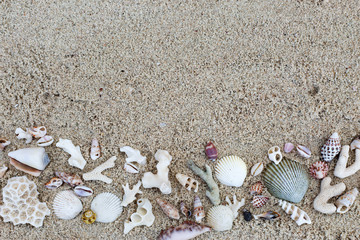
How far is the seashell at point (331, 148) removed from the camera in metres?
2.23

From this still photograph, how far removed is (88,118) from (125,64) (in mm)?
446

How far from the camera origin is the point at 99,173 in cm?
229

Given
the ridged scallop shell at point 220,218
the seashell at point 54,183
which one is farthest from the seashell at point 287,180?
the seashell at point 54,183

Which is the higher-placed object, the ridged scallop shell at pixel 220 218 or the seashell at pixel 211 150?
the seashell at pixel 211 150

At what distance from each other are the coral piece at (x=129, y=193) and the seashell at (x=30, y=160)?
56 cm

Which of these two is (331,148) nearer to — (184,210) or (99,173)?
(184,210)

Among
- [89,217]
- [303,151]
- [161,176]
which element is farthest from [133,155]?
[303,151]

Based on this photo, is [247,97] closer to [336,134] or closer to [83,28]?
[336,134]

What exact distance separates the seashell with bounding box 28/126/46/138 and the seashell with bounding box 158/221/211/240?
1053mm

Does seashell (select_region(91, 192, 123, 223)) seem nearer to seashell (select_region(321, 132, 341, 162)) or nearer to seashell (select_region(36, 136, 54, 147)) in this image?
seashell (select_region(36, 136, 54, 147))

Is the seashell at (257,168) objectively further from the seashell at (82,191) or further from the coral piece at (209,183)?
the seashell at (82,191)

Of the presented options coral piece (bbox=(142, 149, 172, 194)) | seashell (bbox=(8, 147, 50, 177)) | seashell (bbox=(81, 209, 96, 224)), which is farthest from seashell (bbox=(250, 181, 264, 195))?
seashell (bbox=(8, 147, 50, 177))

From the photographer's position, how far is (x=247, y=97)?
7.58 ft

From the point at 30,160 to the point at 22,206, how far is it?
0.32 meters
